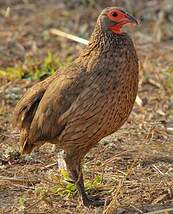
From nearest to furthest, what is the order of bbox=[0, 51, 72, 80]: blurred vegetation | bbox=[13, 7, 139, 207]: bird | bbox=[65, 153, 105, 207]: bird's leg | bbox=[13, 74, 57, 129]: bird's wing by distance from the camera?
1. bbox=[13, 7, 139, 207]: bird
2. bbox=[65, 153, 105, 207]: bird's leg
3. bbox=[13, 74, 57, 129]: bird's wing
4. bbox=[0, 51, 72, 80]: blurred vegetation

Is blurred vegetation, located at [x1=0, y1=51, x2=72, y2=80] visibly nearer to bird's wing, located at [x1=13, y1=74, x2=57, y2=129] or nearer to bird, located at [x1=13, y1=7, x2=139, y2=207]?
bird's wing, located at [x1=13, y1=74, x2=57, y2=129]

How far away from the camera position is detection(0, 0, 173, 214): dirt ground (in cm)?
497

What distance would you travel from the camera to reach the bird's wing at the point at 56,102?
476cm

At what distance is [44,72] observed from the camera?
25.7 feet

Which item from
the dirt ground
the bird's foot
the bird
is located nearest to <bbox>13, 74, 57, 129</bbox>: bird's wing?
the bird

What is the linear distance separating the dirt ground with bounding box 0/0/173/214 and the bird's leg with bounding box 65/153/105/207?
6cm

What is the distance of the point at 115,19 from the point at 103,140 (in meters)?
1.67

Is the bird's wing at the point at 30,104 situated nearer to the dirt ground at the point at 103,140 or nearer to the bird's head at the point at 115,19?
the dirt ground at the point at 103,140

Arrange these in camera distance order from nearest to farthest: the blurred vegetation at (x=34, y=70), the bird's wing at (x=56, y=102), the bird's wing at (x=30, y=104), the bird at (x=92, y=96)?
the bird at (x=92, y=96)
the bird's wing at (x=56, y=102)
the bird's wing at (x=30, y=104)
the blurred vegetation at (x=34, y=70)

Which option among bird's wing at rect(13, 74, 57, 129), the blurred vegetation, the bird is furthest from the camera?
the blurred vegetation

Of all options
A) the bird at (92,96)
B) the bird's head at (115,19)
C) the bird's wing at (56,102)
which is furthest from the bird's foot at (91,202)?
the bird's head at (115,19)

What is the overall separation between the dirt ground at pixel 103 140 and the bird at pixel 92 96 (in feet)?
1.00

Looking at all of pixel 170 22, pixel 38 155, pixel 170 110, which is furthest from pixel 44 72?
pixel 170 22

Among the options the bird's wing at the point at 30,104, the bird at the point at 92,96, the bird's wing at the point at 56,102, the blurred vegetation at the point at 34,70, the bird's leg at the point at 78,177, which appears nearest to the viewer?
the bird at the point at 92,96
